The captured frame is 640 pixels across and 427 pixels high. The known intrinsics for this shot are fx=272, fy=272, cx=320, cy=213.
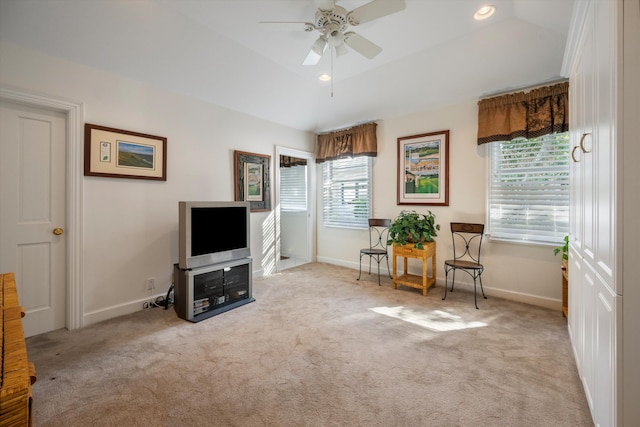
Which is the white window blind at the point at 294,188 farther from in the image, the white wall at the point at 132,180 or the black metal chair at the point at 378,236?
the white wall at the point at 132,180

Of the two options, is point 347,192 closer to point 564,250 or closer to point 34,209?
point 564,250

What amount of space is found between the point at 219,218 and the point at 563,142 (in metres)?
3.88

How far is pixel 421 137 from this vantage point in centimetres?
396

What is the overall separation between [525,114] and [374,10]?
223cm

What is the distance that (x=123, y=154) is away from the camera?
286 cm

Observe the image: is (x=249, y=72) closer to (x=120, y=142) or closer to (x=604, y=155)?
(x=120, y=142)

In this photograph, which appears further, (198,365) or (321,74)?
(321,74)

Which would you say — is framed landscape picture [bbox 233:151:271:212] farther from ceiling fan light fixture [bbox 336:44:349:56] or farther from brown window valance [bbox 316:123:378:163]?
ceiling fan light fixture [bbox 336:44:349:56]

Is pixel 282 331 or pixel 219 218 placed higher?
pixel 219 218

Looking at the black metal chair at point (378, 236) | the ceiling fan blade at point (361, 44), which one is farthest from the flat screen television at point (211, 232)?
the ceiling fan blade at point (361, 44)

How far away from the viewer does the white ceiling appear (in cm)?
231

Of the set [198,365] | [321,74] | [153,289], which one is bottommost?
[198,365]

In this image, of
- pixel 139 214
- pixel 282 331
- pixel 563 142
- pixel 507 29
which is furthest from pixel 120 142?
pixel 563 142

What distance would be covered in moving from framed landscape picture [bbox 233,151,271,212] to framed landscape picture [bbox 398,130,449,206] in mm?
2096
